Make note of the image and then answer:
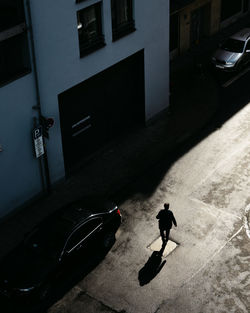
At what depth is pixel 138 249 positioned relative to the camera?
17.8 metres

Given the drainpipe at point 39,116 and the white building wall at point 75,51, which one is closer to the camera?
the drainpipe at point 39,116

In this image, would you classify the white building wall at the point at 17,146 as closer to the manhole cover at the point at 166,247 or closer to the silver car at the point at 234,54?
the manhole cover at the point at 166,247

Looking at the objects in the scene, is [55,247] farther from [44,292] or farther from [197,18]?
[197,18]

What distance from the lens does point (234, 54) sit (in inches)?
1164

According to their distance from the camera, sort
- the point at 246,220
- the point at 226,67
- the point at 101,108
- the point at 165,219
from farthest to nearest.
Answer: the point at 226,67
the point at 101,108
the point at 246,220
the point at 165,219

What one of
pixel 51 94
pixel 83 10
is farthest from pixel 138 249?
pixel 83 10

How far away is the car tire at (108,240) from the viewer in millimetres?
17453

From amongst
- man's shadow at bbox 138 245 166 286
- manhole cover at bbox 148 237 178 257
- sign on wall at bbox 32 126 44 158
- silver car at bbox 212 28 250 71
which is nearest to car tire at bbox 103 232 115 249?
manhole cover at bbox 148 237 178 257

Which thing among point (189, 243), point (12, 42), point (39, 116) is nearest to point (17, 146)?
point (39, 116)

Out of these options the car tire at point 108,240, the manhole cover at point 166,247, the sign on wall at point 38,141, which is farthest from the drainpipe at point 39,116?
the manhole cover at point 166,247

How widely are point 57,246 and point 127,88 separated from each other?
32.5 ft

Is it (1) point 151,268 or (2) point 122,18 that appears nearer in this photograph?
(1) point 151,268

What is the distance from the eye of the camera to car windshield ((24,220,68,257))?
1605 centimetres

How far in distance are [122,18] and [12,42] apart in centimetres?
585
